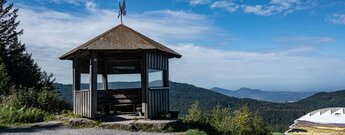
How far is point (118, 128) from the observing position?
15062 mm

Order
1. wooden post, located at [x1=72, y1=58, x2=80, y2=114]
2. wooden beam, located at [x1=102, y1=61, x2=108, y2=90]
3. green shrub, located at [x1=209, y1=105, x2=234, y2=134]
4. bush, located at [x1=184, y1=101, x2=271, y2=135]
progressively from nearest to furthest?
bush, located at [x1=184, y1=101, x2=271, y2=135], green shrub, located at [x1=209, y1=105, x2=234, y2=134], wooden post, located at [x1=72, y1=58, x2=80, y2=114], wooden beam, located at [x1=102, y1=61, x2=108, y2=90]

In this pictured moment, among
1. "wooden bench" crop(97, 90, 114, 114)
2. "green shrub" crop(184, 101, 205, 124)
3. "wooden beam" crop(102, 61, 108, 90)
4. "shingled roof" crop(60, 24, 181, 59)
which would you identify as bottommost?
"green shrub" crop(184, 101, 205, 124)

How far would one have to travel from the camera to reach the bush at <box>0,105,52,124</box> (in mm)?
17205

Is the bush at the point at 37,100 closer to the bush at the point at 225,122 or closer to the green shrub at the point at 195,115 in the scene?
the green shrub at the point at 195,115

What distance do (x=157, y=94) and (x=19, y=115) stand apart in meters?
5.92

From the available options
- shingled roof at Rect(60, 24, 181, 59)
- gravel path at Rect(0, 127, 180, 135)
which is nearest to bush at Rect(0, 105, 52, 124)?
gravel path at Rect(0, 127, 180, 135)

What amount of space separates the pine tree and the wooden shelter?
11476mm

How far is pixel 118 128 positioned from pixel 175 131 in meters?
2.06

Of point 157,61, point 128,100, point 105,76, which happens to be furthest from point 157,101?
point 105,76

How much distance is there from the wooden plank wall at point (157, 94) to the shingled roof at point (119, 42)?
0.45 metres

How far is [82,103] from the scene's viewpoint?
56.4 ft

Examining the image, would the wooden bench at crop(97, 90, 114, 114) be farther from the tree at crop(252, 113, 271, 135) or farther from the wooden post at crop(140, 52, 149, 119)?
the tree at crop(252, 113, 271, 135)

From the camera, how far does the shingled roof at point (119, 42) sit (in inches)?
628

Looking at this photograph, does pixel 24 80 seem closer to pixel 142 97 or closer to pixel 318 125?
pixel 142 97
